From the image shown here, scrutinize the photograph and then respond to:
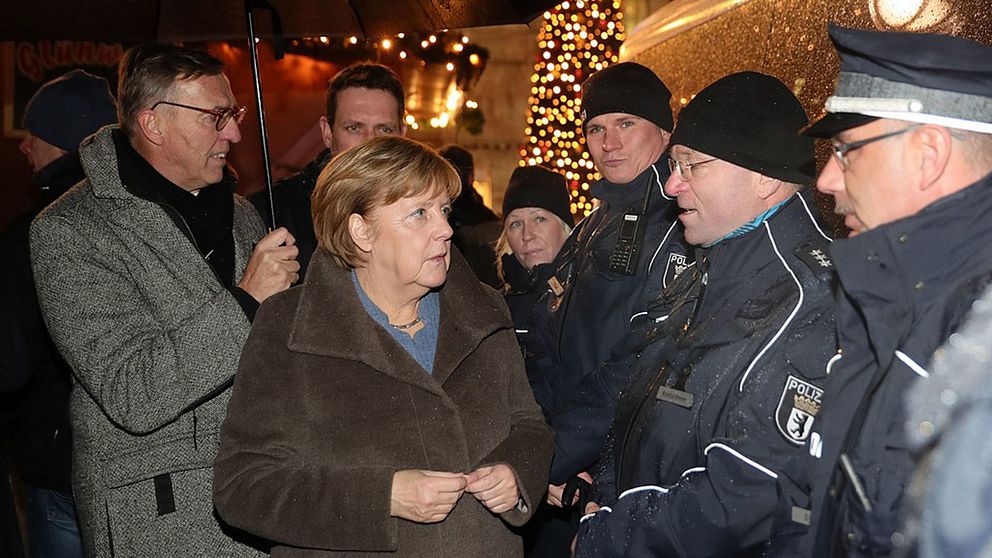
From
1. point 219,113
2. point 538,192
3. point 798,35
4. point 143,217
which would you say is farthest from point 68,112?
point 798,35

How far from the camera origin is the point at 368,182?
2971 millimetres

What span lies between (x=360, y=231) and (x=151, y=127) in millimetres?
907

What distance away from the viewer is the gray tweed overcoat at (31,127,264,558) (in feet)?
10.2

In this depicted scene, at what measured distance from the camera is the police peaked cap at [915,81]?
196 centimetres

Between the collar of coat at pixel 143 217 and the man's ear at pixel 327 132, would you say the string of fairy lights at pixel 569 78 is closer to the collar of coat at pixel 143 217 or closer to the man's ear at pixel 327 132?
the man's ear at pixel 327 132

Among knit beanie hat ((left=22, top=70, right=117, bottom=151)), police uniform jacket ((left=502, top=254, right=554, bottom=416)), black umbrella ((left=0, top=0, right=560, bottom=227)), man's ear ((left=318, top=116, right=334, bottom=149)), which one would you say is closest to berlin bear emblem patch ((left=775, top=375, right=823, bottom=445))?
police uniform jacket ((left=502, top=254, right=554, bottom=416))

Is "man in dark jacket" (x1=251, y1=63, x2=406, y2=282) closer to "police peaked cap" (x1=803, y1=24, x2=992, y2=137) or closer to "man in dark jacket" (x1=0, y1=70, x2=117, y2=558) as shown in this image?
"man in dark jacket" (x1=0, y1=70, x2=117, y2=558)

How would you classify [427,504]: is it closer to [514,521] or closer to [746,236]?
[514,521]

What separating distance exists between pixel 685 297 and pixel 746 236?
299 millimetres

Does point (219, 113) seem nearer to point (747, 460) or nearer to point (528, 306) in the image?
point (528, 306)

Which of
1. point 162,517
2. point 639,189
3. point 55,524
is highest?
point 639,189

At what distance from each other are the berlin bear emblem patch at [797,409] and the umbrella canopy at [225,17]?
223 centimetres

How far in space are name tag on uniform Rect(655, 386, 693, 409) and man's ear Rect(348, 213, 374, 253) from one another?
90 centimetres

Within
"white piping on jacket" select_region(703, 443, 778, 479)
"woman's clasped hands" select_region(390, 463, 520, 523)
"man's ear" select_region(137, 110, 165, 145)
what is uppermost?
"man's ear" select_region(137, 110, 165, 145)
